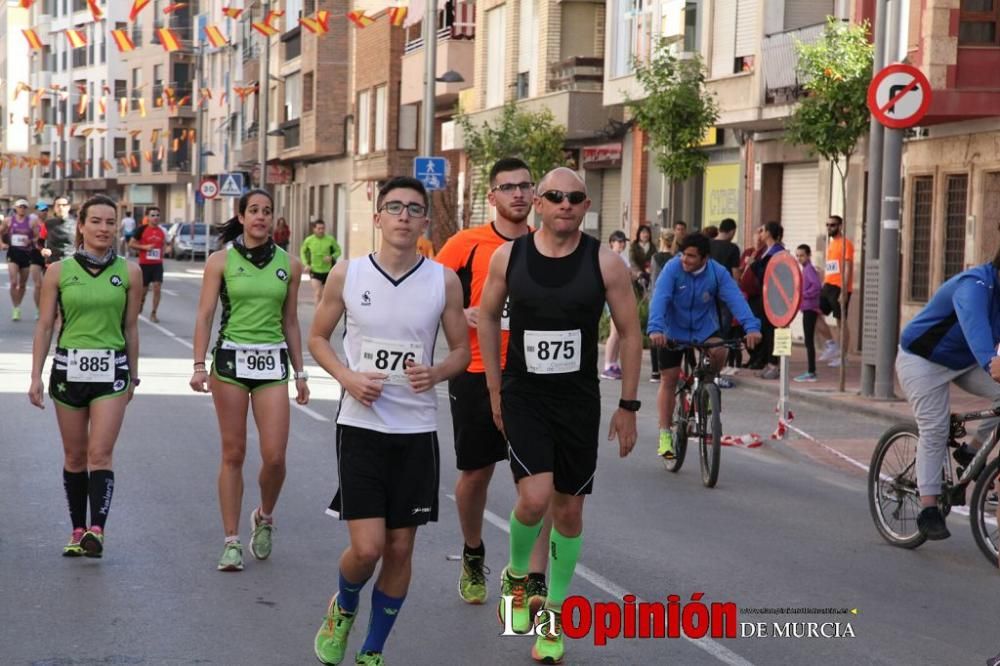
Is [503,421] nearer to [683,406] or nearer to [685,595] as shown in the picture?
[685,595]

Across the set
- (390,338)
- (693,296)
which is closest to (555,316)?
(390,338)

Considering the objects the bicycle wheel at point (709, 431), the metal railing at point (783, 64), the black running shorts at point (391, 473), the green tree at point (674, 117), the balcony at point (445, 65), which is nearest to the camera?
the black running shorts at point (391, 473)

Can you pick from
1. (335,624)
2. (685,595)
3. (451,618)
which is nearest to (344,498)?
(335,624)

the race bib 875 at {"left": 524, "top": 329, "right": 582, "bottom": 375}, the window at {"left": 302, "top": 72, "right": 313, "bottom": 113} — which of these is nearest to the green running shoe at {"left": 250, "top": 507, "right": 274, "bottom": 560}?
the race bib 875 at {"left": 524, "top": 329, "right": 582, "bottom": 375}

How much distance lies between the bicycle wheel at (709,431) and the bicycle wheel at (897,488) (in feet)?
6.50

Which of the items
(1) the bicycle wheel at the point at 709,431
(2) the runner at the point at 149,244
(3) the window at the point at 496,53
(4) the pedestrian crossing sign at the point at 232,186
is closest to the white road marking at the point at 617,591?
(1) the bicycle wheel at the point at 709,431

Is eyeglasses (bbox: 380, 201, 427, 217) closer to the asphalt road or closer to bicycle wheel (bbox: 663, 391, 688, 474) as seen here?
the asphalt road

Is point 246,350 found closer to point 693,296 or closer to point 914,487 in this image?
point 914,487

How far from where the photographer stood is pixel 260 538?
889 centimetres

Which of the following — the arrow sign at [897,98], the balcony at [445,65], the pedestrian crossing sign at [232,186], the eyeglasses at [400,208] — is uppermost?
the balcony at [445,65]

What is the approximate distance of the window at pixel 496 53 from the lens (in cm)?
4219

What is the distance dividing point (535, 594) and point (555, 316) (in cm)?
122

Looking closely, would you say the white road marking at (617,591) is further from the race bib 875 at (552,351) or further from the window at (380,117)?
the window at (380,117)

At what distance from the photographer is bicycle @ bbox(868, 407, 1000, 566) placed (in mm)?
9094
